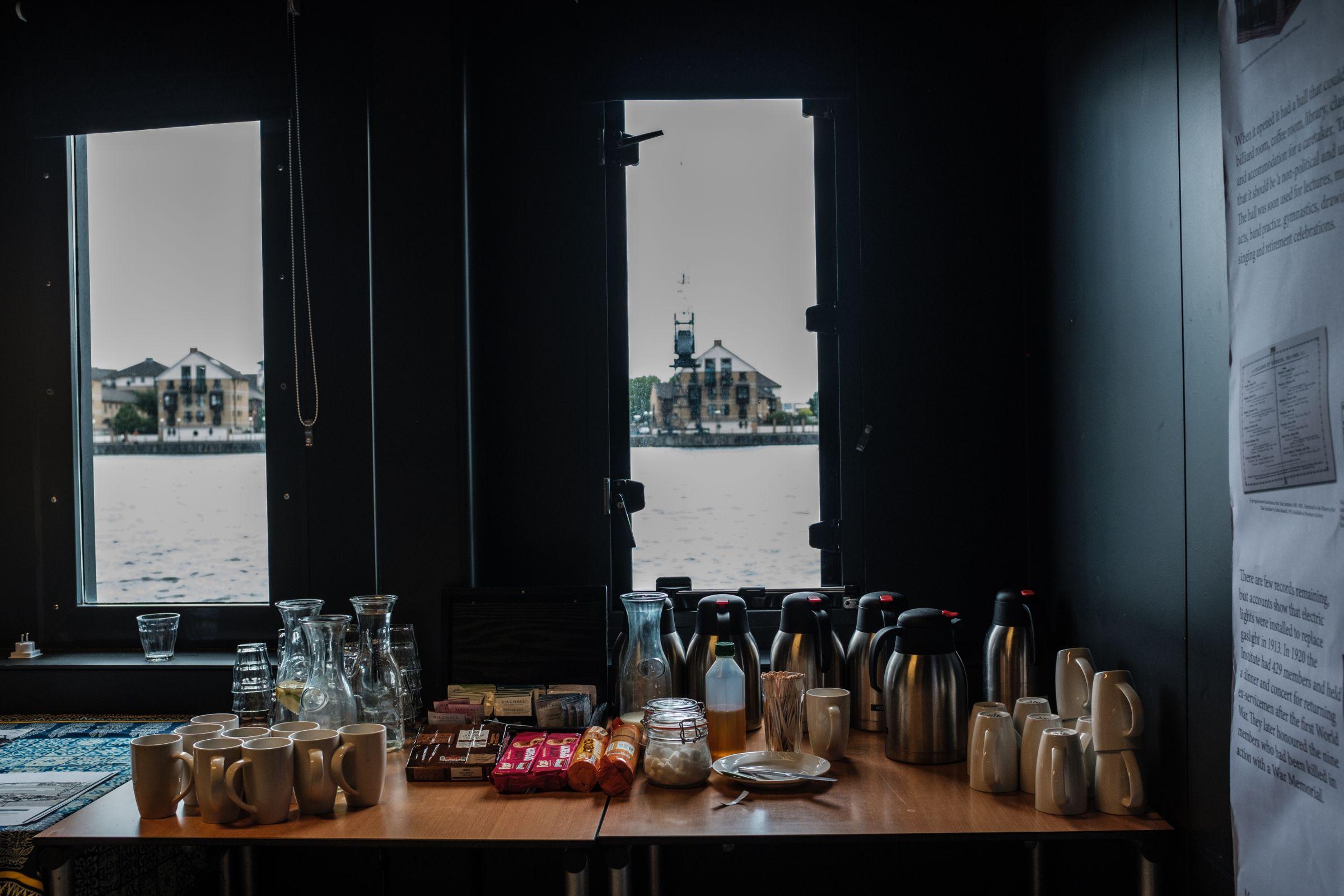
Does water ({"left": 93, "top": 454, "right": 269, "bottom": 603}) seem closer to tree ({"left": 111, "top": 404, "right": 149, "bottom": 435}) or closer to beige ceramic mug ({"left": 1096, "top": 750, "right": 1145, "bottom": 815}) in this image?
tree ({"left": 111, "top": 404, "right": 149, "bottom": 435})

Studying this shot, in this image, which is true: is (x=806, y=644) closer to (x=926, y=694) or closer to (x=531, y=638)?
(x=926, y=694)

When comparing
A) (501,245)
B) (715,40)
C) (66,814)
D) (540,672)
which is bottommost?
(66,814)

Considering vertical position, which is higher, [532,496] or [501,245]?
[501,245]

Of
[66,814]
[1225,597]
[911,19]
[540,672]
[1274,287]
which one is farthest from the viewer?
[911,19]

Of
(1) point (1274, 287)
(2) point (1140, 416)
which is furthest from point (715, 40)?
(1) point (1274, 287)

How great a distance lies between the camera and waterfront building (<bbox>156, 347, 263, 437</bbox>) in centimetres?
260

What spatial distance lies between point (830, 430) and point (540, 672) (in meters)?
1.02

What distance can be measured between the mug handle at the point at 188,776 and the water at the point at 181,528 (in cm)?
98

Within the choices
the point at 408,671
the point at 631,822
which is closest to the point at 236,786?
the point at 408,671

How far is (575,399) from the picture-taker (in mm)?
2545

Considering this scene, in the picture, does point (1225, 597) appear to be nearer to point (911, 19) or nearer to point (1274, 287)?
point (1274, 287)

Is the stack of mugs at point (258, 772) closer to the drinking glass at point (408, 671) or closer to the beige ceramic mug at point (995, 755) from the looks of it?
the drinking glass at point (408, 671)

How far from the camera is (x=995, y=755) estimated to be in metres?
1.72

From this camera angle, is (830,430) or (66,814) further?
(830,430)
